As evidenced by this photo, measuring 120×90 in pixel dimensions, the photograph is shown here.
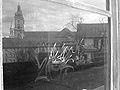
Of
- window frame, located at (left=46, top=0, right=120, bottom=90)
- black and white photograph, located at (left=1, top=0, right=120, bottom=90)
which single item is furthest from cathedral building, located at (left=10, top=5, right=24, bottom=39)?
window frame, located at (left=46, top=0, right=120, bottom=90)

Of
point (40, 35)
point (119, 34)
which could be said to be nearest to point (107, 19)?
point (119, 34)

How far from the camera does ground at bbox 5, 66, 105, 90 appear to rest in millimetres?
996

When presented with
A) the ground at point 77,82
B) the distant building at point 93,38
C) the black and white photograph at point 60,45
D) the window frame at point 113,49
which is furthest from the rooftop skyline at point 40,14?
the window frame at point 113,49

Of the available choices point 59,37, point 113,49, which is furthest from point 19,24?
point 113,49

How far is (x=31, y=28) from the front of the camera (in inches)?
36.8

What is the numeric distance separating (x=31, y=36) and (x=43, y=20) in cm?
12

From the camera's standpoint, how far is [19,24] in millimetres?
875

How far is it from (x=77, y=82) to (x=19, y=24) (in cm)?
61

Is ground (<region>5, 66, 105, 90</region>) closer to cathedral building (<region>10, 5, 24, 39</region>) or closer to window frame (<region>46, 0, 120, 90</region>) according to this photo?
window frame (<region>46, 0, 120, 90</region>)

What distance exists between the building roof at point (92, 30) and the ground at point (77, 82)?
266mm

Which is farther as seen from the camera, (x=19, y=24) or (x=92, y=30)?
(x=92, y=30)

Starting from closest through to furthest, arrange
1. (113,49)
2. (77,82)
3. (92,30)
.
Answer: (77,82), (92,30), (113,49)

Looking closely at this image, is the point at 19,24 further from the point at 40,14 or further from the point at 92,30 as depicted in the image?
the point at 92,30

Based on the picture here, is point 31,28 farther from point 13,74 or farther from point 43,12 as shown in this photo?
point 13,74
